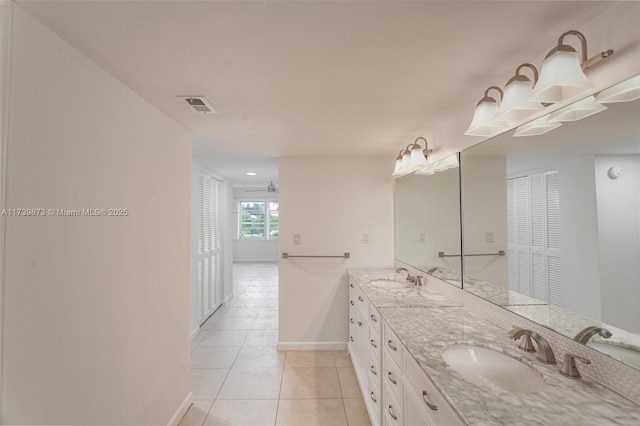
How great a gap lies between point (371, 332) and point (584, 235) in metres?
1.47

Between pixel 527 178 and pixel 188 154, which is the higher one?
pixel 188 154

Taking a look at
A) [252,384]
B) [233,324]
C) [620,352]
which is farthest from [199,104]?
[233,324]

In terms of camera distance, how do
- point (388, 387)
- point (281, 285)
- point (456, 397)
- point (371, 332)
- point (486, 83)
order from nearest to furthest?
point (456, 397)
point (486, 83)
point (388, 387)
point (371, 332)
point (281, 285)

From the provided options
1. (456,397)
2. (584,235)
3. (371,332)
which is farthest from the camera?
(371,332)

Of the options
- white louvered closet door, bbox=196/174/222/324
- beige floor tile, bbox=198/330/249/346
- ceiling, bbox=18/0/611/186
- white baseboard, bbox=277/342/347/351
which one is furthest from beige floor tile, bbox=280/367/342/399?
ceiling, bbox=18/0/611/186

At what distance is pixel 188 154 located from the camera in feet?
7.35

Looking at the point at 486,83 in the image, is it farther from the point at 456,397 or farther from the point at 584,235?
the point at 456,397

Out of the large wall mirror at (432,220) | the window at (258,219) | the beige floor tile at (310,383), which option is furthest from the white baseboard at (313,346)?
the window at (258,219)

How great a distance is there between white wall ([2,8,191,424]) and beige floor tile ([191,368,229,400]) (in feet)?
1.73

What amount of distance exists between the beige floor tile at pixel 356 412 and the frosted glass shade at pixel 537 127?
2.17m

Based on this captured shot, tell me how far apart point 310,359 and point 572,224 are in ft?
8.85

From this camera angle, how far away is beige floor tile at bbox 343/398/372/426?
6.72ft

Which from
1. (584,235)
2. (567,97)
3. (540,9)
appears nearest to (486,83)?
(567,97)

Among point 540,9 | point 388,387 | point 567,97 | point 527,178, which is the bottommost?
point 388,387
